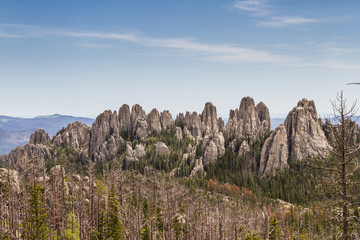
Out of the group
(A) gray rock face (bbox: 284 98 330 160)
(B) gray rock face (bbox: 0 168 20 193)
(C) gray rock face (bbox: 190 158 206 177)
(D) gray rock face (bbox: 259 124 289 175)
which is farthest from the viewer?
(C) gray rock face (bbox: 190 158 206 177)

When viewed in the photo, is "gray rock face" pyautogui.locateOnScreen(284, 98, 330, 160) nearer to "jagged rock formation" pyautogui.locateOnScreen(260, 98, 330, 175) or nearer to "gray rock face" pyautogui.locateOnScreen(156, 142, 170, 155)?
"jagged rock formation" pyautogui.locateOnScreen(260, 98, 330, 175)

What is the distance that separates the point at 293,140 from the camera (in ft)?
539

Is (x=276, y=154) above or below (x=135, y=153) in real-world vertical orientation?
above

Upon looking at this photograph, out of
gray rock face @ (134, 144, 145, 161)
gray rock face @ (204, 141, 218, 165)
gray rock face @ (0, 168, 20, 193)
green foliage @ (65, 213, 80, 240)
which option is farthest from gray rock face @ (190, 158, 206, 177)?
gray rock face @ (0, 168, 20, 193)

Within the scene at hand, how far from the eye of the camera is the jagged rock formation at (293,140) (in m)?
159

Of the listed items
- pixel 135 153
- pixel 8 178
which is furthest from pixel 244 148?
pixel 8 178

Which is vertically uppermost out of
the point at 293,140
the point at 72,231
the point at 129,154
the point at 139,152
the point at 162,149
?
the point at 293,140

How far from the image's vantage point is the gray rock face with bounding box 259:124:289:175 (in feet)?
520

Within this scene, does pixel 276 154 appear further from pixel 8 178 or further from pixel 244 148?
pixel 8 178

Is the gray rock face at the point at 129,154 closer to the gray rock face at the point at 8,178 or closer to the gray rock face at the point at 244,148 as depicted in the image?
the gray rock face at the point at 244,148

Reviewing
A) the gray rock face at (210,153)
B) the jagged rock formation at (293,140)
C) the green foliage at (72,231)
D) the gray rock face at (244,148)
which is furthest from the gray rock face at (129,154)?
the green foliage at (72,231)

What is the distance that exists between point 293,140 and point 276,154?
13780 mm

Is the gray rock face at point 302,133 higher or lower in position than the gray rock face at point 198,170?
higher

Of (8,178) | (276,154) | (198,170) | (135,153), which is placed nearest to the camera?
(8,178)
